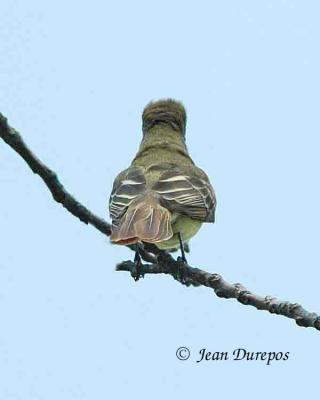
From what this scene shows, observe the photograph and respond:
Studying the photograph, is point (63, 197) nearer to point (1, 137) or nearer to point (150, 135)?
point (1, 137)

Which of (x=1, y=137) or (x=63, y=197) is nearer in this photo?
(x=1, y=137)

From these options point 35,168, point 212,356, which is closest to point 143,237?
point 212,356

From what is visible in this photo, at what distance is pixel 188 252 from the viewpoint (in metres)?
8.30

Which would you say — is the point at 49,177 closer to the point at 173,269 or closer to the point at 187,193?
the point at 173,269

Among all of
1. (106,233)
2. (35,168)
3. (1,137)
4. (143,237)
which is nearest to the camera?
(1,137)

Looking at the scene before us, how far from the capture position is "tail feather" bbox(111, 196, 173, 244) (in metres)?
6.55

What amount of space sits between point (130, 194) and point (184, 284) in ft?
6.59

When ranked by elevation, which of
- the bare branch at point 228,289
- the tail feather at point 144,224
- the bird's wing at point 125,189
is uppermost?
the bird's wing at point 125,189

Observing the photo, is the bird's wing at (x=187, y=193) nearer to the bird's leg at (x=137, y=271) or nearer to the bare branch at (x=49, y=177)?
the bird's leg at (x=137, y=271)

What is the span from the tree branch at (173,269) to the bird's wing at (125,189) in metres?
1.14

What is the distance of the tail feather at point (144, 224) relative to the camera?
655cm

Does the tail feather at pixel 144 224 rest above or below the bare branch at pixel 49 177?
above

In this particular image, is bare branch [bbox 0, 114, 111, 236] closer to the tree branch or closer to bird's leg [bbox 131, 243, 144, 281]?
the tree branch

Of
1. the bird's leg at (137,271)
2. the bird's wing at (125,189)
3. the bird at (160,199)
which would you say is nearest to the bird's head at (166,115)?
the bird at (160,199)
